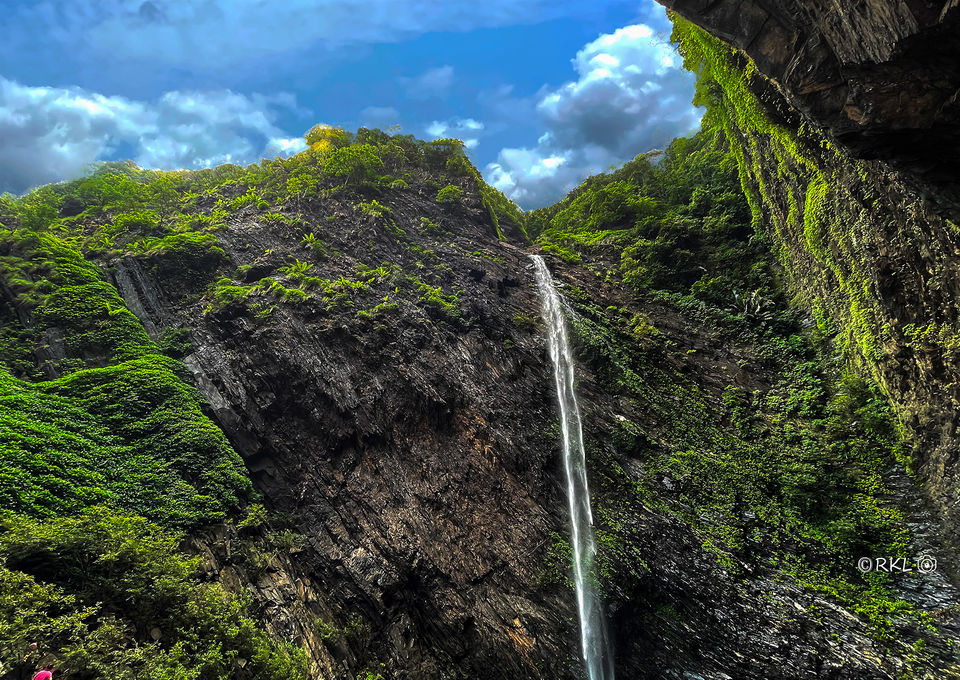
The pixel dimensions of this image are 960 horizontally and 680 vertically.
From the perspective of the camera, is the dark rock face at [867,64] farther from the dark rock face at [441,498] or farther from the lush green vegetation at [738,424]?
the dark rock face at [441,498]

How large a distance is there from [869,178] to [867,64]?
4962mm

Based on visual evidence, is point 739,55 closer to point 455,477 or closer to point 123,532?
point 455,477


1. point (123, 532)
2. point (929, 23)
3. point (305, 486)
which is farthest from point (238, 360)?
point (929, 23)

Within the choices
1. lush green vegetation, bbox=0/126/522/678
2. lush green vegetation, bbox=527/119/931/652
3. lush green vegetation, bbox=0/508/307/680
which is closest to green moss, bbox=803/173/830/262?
lush green vegetation, bbox=527/119/931/652

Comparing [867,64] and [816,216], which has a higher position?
[867,64]

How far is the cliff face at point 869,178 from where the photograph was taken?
5156 mm

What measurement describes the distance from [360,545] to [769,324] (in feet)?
52.7

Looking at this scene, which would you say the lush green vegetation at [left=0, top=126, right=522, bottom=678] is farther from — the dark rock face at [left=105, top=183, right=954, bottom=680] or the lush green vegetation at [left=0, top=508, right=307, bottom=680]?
the dark rock face at [left=105, top=183, right=954, bottom=680]

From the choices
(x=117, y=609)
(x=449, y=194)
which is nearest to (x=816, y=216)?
(x=117, y=609)

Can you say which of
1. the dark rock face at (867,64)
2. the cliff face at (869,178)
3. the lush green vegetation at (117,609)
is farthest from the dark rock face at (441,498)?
the dark rock face at (867,64)

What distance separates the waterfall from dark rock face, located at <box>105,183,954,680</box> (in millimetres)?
369

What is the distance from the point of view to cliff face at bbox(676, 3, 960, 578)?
16.9ft

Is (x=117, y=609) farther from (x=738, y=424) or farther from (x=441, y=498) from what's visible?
(x=738, y=424)

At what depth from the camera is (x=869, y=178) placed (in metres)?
8.89
